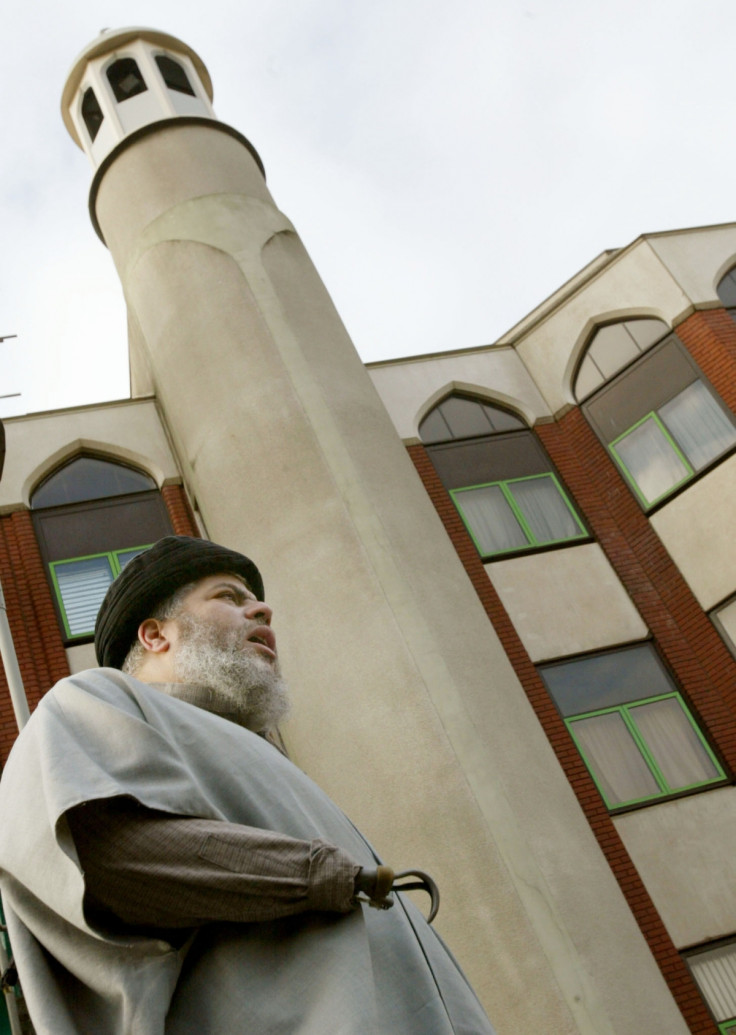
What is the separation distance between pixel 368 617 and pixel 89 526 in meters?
4.92

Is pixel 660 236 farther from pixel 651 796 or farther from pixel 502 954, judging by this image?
pixel 502 954

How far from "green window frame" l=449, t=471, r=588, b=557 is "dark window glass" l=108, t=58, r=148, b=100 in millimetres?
8163

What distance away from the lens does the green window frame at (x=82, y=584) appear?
1354 cm

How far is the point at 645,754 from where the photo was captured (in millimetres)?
13172

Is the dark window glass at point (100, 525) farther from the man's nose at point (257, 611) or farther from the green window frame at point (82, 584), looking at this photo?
the man's nose at point (257, 611)

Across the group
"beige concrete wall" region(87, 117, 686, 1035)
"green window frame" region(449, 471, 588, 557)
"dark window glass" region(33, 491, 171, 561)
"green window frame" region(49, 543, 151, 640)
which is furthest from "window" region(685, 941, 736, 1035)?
"dark window glass" region(33, 491, 171, 561)

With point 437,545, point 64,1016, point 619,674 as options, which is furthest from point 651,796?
point 64,1016

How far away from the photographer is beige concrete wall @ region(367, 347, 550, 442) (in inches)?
633

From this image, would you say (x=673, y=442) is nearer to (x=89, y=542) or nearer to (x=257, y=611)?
(x=89, y=542)

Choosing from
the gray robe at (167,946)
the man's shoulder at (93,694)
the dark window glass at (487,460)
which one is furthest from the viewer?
the dark window glass at (487,460)

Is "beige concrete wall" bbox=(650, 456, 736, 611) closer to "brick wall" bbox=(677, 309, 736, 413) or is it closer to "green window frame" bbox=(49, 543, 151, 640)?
"brick wall" bbox=(677, 309, 736, 413)

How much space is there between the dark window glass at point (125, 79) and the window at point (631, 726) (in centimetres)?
1092

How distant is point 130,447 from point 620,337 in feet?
23.0

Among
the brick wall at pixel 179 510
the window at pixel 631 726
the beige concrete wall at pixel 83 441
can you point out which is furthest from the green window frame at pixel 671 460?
the beige concrete wall at pixel 83 441
